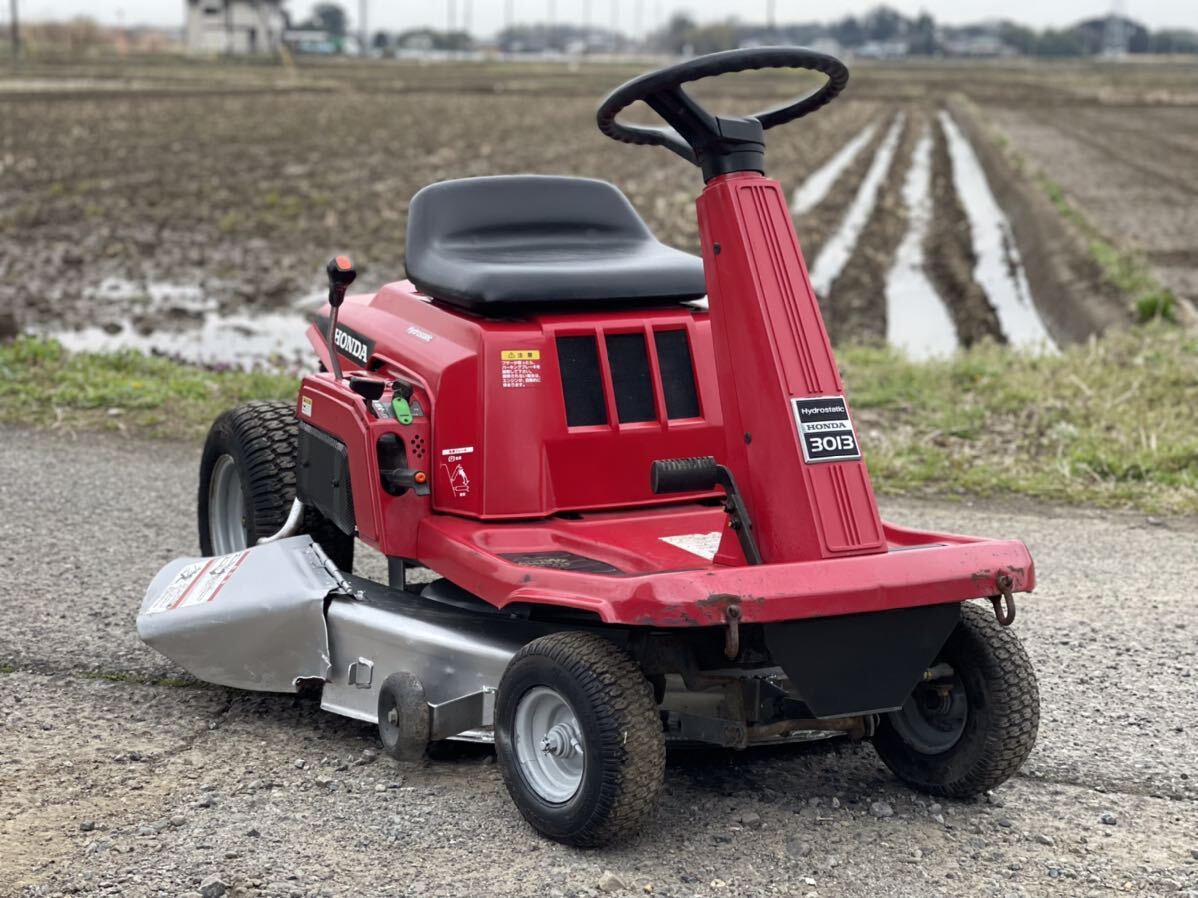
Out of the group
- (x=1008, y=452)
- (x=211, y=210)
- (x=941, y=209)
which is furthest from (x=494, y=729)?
(x=941, y=209)

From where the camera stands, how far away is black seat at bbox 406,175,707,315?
14.1 ft

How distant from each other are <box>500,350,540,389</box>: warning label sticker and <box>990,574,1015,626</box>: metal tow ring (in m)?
1.36

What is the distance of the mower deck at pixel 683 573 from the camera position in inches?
130

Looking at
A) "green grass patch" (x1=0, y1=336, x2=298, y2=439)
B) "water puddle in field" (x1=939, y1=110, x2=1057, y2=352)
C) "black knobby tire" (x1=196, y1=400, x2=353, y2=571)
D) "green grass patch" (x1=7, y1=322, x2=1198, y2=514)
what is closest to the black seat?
"black knobby tire" (x1=196, y1=400, x2=353, y2=571)

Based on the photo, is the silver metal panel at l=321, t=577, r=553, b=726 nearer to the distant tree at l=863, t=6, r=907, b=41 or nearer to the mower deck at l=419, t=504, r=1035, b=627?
the mower deck at l=419, t=504, r=1035, b=627

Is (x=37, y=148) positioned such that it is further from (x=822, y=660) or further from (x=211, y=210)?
(x=822, y=660)

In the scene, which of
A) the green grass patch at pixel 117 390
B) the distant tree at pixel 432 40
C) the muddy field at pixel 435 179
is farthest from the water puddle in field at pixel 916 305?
the distant tree at pixel 432 40

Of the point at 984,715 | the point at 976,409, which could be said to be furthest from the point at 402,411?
the point at 976,409

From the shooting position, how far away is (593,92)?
55.4 meters

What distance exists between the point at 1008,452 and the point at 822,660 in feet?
14.3

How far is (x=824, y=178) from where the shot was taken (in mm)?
26609

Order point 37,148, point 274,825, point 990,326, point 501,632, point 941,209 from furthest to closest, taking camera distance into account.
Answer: point 37,148, point 941,209, point 990,326, point 501,632, point 274,825

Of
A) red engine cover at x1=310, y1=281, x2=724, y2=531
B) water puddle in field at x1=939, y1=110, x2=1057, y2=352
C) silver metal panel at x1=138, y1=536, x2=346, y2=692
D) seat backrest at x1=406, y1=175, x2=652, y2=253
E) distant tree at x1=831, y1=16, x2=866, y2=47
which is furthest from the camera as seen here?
distant tree at x1=831, y1=16, x2=866, y2=47

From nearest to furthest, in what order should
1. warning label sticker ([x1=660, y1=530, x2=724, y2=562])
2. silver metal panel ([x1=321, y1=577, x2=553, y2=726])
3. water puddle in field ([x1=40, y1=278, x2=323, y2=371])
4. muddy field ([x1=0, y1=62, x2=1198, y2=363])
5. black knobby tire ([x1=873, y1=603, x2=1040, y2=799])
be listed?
black knobby tire ([x1=873, y1=603, x2=1040, y2=799]) → silver metal panel ([x1=321, y1=577, x2=553, y2=726]) → warning label sticker ([x1=660, y1=530, x2=724, y2=562]) → water puddle in field ([x1=40, y1=278, x2=323, y2=371]) → muddy field ([x1=0, y1=62, x2=1198, y2=363])
